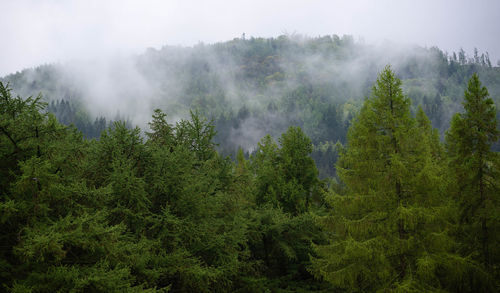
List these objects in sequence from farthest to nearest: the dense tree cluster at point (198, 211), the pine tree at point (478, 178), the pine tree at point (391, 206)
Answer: the pine tree at point (478, 178)
the pine tree at point (391, 206)
the dense tree cluster at point (198, 211)

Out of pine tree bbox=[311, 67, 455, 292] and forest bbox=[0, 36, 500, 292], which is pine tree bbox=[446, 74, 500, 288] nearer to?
forest bbox=[0, 36, 500, 292]

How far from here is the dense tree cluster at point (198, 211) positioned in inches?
263

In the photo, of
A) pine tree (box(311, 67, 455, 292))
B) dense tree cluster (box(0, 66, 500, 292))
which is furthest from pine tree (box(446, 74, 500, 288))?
pine tree (box(311, 67, 455, 292))

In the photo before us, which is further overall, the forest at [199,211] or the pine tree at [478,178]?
the pine tree at [478,178]

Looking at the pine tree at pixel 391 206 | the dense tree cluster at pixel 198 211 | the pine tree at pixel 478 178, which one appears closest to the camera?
the dense tree cluster at pixel 198 211

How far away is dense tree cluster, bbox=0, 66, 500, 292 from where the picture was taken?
21.9 feet

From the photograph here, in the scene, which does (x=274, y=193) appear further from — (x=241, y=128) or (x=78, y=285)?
(x=241, y=128)

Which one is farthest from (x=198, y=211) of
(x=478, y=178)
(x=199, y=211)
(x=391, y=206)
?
(x=478, y=178)

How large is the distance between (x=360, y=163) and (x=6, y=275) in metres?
10.5

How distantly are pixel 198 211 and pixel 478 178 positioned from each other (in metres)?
11.9

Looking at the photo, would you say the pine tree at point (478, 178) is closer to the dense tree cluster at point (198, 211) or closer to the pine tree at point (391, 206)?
the dense tree cluster at point (198, 211)

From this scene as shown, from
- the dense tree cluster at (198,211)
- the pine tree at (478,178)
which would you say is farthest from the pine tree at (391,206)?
the pine tree at (478,178)

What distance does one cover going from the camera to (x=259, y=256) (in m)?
17.8

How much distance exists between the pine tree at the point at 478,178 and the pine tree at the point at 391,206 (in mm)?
2565
